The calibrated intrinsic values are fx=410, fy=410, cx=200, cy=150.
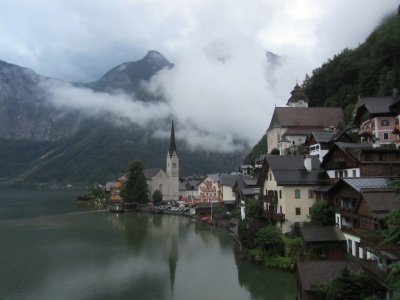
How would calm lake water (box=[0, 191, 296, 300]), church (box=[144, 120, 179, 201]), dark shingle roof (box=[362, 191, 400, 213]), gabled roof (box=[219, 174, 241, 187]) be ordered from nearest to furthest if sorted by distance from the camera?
dark shingle roof (box=[362, 191, 400, 213]), calm lake water (box=[0, 191, 296, 300]), gabled roof (box=[219, 174, 241, 187]), church (box=[144, 120, 179, 201])

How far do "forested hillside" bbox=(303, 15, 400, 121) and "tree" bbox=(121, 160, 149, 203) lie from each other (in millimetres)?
41522

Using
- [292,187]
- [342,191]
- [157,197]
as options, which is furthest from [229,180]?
[342,191]

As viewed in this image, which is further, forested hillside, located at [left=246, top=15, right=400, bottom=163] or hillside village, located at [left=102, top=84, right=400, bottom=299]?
forested hillside, located at [left=246, top=15, right=400, bottom=163]

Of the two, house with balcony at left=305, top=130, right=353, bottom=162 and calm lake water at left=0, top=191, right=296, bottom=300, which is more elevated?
house with balcony at left=305, top=130, right=353, bottom=162

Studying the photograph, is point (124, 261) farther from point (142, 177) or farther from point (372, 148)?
point (142, 177)

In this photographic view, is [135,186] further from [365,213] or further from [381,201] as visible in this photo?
[381,201]

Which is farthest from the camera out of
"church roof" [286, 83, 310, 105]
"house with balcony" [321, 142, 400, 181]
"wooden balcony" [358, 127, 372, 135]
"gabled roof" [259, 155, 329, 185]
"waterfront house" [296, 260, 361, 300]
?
"church roof" [286, 83, 310, 105]

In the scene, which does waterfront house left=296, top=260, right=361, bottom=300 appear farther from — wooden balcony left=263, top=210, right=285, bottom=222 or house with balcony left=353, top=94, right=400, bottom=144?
house with balcony left=353, top=94, right=400, bottom=144

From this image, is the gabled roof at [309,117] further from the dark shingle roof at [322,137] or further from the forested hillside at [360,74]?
the dark shingle roof at [322,137]

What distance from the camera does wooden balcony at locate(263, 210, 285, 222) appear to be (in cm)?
3599

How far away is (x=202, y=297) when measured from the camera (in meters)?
26.0

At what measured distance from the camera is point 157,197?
96500 mm

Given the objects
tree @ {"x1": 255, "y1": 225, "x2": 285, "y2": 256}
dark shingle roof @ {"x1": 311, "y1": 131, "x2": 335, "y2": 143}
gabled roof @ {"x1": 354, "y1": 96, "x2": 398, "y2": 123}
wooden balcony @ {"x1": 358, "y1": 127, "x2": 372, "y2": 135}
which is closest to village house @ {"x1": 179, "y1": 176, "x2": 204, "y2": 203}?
dark shingle roof @ {"x1": 311, "y1": 131, "x2": 335, "y2": 143}

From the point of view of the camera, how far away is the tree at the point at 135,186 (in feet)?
310
